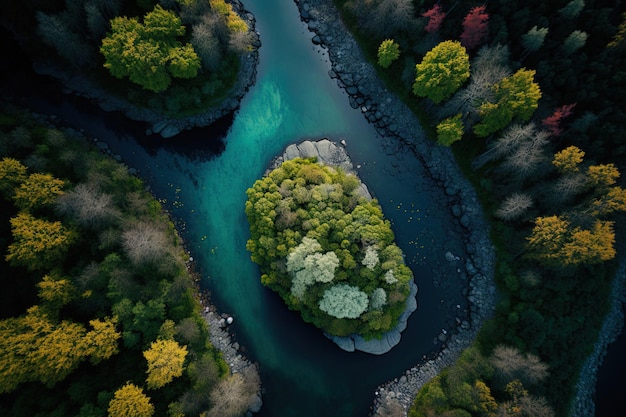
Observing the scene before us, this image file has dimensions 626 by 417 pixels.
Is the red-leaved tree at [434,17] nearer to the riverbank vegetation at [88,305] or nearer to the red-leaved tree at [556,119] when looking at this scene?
the red-leaved tree at [556,119]

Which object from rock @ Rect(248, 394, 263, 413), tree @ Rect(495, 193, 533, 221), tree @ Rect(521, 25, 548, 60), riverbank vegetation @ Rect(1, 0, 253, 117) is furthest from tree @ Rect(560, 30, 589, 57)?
rock @ Rect(248, 394, 263, 413)

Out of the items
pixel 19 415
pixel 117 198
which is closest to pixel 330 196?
pixel 117 198

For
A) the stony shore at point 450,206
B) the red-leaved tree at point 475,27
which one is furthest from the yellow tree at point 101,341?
the red-leaved tree at point 475,27

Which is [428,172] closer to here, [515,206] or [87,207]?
[515,206]

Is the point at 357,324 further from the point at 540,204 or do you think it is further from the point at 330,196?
the point at 540,204

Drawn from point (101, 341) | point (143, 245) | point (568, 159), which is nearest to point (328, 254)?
point (143, 245)
